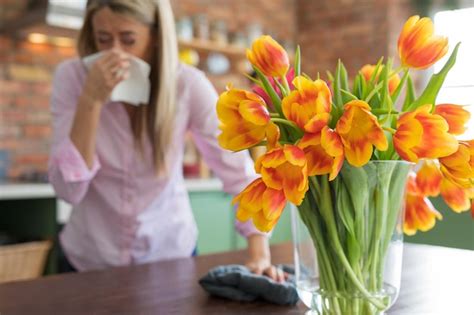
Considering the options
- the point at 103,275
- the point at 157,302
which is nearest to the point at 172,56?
the point at 103,275

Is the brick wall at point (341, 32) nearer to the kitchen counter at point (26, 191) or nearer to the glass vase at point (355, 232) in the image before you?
the kitchen counter at point (26, 191)

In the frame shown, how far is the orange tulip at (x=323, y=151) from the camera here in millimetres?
607

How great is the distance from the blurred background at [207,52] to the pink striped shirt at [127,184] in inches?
47.3

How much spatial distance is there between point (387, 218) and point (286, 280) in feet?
1.16

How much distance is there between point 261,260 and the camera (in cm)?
113

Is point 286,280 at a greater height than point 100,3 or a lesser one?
lesser

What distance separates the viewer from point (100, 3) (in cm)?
131

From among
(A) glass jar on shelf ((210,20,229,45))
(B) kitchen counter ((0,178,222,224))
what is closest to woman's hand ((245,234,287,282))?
(B) kitchen counter ((0,178,222,224))

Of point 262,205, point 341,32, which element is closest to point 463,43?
point 341,32

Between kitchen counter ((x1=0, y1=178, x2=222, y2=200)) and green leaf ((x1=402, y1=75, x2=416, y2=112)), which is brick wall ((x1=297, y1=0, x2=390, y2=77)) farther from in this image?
green leaf ((x1=402, y1=75, x2=416, y2=112))

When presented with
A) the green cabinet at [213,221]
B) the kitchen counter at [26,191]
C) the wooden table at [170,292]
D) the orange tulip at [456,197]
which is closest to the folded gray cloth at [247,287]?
the wooden table at [170,292]

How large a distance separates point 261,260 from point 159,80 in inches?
20.9

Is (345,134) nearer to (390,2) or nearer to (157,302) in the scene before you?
(157,302)

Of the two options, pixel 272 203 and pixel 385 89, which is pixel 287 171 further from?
pixel 385 89
